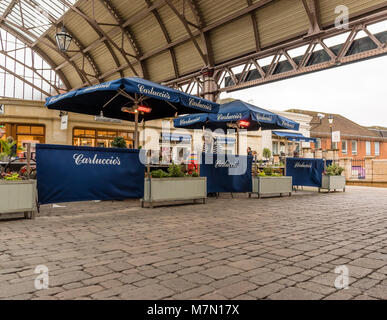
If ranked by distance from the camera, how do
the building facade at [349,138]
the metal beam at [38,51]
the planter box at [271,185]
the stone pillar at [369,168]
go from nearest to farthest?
the planter box at [271,185] < the stone pillar at [369,168] < the metal beam at [38,51] < the building facade at [349,138]

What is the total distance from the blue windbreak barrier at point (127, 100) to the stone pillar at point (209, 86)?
18.7 ft

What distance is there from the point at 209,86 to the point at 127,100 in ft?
23.7

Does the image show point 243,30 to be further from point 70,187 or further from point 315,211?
point 70,187

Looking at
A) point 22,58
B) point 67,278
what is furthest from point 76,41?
point 67,278

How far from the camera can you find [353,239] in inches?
163

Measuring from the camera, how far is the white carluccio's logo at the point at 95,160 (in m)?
6.16

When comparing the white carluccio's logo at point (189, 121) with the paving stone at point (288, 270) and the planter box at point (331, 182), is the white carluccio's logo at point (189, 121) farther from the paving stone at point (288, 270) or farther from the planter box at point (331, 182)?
the paving stone at point (288, 270)

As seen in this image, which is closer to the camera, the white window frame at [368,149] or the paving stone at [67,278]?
the paving stone at [67,278]

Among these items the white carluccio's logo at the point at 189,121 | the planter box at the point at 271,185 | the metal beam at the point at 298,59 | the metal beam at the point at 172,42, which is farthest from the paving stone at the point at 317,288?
the metal beam at the point at 172,42

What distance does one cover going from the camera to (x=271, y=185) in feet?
32.1

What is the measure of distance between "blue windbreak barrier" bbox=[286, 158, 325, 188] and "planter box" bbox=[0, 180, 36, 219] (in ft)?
26.5

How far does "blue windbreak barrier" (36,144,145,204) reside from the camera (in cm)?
579
